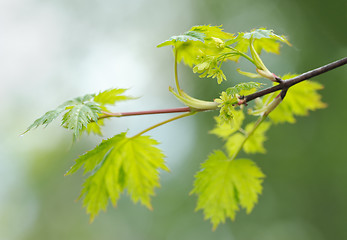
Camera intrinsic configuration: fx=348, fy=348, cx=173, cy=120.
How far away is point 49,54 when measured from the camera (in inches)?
474

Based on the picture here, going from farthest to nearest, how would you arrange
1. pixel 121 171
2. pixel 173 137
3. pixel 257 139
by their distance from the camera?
1. pixel 173 137
2. pixel 257 139
3. pixel 121 171

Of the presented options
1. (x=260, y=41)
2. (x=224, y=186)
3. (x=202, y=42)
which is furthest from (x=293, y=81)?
(x=224, y=186)

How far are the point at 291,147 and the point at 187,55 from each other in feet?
21.2

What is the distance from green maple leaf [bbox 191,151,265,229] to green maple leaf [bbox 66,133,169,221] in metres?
0.20

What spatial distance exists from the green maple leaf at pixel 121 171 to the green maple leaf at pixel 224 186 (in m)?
0.20

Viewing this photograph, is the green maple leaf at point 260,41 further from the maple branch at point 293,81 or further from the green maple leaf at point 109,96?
the green maple leaf at point 109,96

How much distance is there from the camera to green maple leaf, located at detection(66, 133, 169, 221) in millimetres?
1427

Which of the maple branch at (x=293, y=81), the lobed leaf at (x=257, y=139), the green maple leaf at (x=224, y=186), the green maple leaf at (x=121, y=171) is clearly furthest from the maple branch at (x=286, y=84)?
the lobed leaf at (x=257, y=139)

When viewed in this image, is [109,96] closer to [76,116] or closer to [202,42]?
[76,116]

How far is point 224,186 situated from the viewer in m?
1.55

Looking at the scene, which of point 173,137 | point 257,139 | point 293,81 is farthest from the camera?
point 173,137

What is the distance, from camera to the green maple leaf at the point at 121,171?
4.68 feet

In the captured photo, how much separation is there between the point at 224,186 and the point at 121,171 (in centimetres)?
46

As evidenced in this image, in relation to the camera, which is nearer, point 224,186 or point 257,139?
point 224,186
